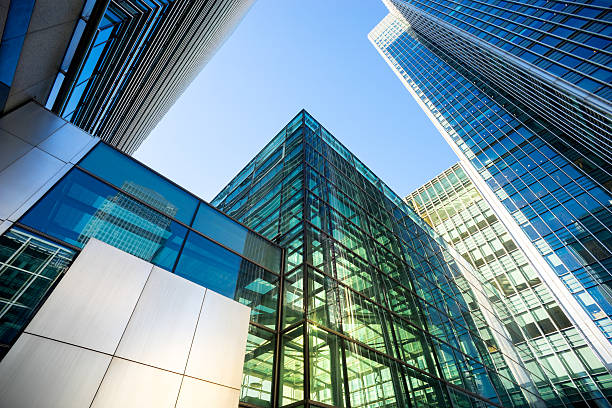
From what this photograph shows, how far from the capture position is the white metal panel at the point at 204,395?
5621mm

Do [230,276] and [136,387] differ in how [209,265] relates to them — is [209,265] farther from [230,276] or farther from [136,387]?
[136,387]

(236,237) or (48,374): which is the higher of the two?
(236,237)

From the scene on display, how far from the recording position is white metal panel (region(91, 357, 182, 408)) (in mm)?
4781

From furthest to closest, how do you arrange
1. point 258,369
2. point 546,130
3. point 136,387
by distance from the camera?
point 546,130 < point 258,369 < point 136,387

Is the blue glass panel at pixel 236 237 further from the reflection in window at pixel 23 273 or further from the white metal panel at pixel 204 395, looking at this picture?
the white metal panel at pixel 204 395

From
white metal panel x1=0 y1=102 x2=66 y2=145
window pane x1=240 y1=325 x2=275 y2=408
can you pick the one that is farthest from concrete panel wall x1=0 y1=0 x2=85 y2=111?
window pane x1=240 y1=325 x2=275 y2=408

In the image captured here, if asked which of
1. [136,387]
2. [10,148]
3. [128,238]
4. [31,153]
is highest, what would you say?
[31,153]

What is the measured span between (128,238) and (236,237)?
3794mm

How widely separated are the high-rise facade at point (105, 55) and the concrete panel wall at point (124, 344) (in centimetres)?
485

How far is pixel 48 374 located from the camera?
14.4 feet

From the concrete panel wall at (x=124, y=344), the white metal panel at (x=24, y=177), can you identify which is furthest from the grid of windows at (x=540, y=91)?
the white metal panel at (x=24, y=177)

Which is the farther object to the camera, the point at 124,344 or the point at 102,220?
the point at 102,220

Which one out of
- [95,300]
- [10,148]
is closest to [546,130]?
[95,300]

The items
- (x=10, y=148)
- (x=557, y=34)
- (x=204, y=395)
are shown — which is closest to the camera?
(x=204, y=395)
